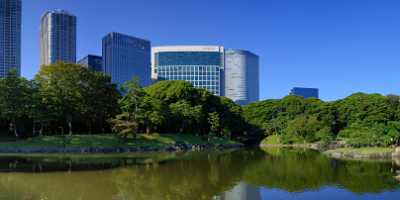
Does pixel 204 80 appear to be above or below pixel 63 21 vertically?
below

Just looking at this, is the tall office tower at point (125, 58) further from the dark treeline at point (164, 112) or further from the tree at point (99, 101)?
the tree at point (99, 101)

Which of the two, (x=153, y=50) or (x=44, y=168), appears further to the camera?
(x=153, y=50)

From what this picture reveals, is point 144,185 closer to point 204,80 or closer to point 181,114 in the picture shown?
point 181,114

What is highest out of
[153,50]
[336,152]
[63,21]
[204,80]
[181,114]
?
[63,21]

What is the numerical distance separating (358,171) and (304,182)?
6200 millimetres

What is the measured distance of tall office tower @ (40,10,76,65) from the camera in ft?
537

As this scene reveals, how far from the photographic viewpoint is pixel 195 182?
20.4m

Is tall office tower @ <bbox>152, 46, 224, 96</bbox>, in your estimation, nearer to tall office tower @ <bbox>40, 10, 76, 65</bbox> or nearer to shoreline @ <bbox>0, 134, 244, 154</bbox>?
tall office tower @ <bbox>40, 10, 76, 65</bbox>

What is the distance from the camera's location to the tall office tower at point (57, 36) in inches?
6447

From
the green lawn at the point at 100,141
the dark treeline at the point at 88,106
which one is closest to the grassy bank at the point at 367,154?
the green lawn at the point at 100,141

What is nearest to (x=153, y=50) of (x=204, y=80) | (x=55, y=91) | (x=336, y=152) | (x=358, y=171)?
(x=204, y=80)

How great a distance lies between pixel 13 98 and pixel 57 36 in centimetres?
12817

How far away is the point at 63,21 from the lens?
167 metres

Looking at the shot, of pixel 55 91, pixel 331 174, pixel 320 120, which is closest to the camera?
pixel 331 174
